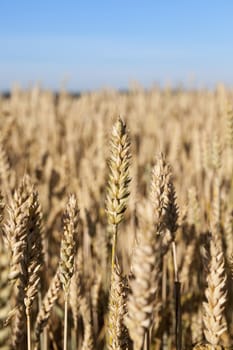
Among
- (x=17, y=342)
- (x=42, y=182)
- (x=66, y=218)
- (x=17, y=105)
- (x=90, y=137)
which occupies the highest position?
(x=17, y=105)

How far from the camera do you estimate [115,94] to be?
33.1ft

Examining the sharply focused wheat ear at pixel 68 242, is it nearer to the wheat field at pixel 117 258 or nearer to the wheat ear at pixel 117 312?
the wheat field at pixel 117 258

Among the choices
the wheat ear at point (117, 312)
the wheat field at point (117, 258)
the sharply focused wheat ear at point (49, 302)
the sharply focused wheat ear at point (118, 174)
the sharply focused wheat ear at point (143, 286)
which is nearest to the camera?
the sharply focused wheat ear at point (143, 286)

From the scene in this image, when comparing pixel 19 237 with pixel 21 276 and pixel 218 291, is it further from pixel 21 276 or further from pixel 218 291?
pixel 218 291

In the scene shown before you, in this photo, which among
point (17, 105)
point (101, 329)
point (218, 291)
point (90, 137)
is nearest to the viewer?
point (218, 291)

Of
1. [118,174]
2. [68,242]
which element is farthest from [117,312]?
[118,174]

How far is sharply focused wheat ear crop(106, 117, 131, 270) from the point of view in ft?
3.31

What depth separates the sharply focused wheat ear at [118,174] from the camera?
1008 millimetres

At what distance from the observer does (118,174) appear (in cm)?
101

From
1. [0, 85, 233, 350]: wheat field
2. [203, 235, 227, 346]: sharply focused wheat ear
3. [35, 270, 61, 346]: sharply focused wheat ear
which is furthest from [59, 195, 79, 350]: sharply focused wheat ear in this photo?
[203, 235, 227, 346]: sharply focused wheat ear

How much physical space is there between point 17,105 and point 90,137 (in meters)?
2.54

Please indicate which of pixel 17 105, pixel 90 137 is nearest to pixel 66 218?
pixel 90 137

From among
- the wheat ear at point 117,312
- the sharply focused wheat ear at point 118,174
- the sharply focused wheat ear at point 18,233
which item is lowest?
the wheat ear at point 117,312

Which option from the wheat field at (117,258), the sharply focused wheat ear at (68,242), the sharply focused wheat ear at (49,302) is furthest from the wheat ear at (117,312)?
Result: the sharply focused wheat ear at (49,302)
